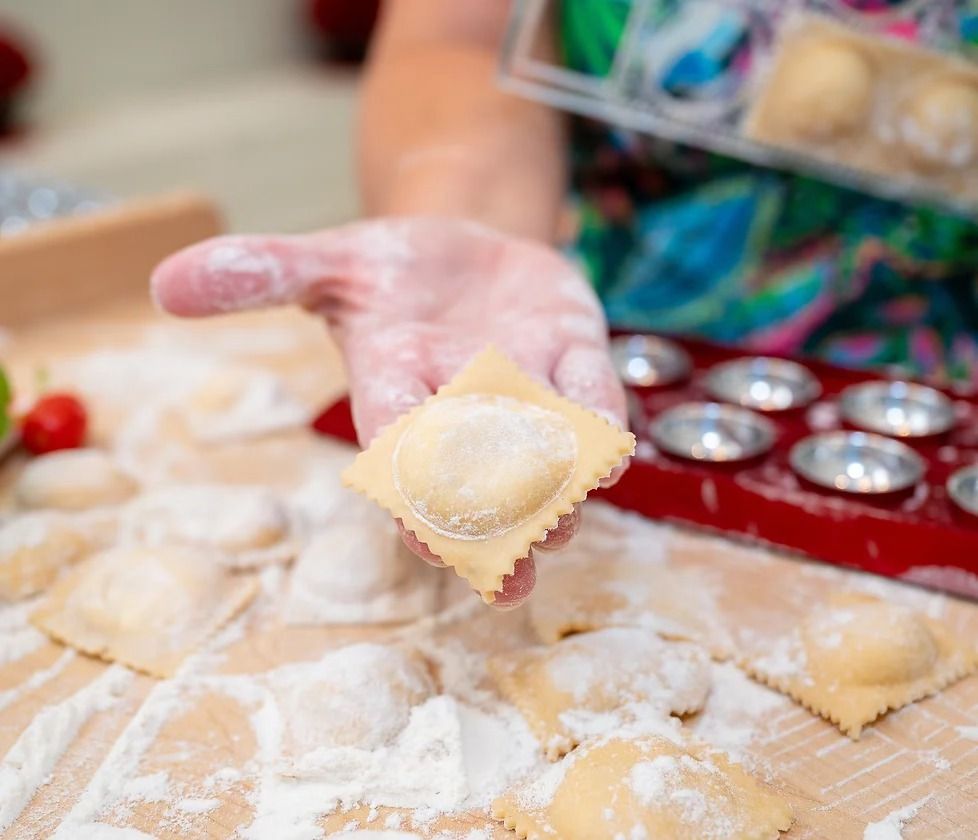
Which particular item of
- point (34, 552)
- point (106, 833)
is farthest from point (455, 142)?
point (106, 833)

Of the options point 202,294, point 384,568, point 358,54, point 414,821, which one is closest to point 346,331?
point 202,294

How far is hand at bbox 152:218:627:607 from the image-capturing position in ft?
3.42

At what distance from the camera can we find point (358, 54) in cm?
422

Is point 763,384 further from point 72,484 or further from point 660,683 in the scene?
point 72,484

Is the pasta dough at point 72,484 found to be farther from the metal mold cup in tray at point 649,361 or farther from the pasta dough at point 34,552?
the metal mold cup in tray at point 649,361

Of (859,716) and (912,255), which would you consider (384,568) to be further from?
(912,255)

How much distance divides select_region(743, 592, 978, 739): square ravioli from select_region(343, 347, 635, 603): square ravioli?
305 mm

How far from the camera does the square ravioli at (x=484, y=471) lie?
91 centimetres

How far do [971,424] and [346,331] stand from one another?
0.85 metres

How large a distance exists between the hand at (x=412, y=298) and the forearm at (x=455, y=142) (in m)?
0.22

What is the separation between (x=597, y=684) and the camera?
3.29ft

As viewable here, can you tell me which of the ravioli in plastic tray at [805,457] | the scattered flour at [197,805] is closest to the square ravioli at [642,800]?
the scattered flour at [197,805]

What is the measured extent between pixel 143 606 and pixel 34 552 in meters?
0.17

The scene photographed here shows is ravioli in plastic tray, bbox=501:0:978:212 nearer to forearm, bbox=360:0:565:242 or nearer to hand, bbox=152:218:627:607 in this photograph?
forearm, bbox=360:0:565:242
